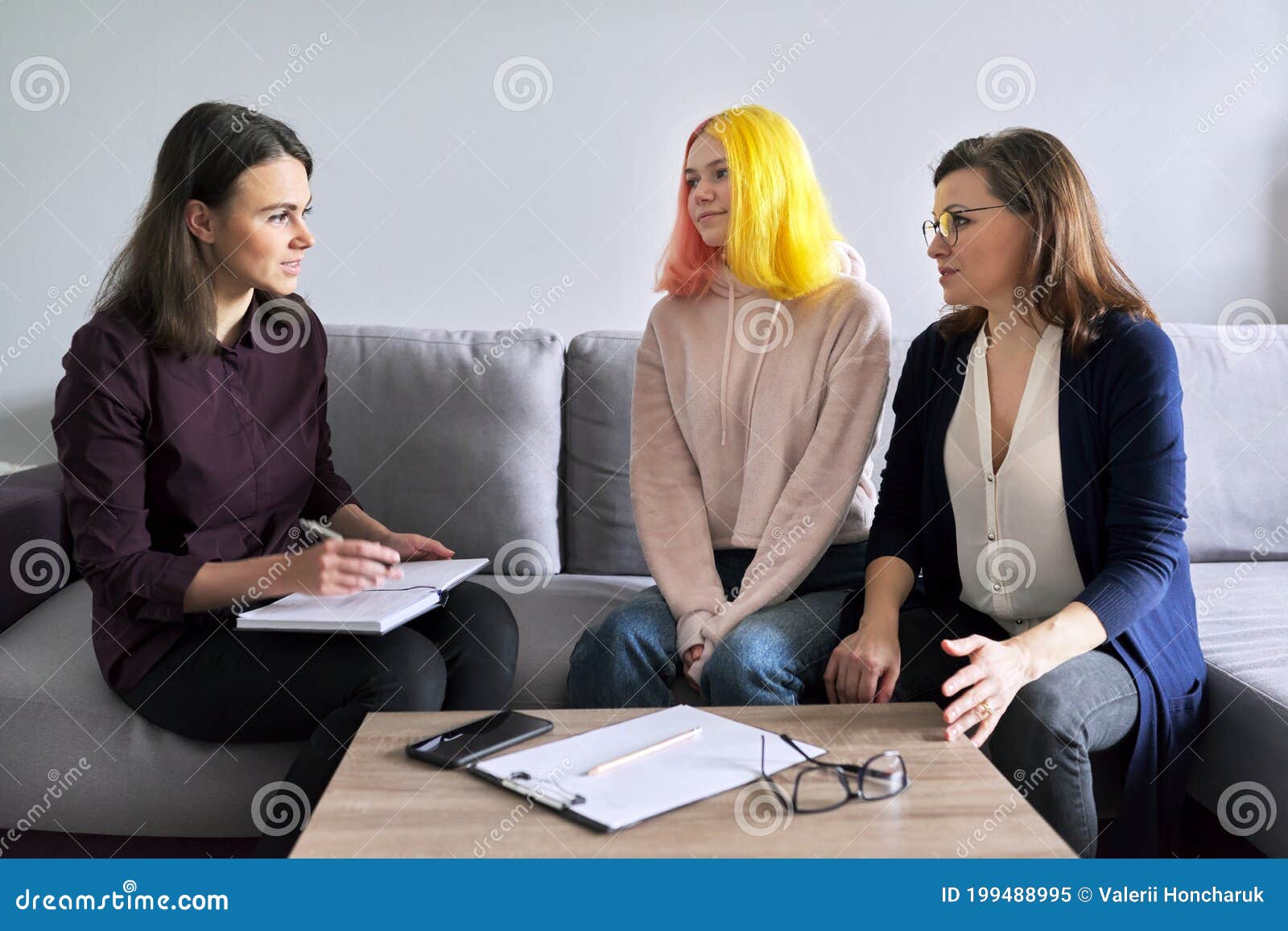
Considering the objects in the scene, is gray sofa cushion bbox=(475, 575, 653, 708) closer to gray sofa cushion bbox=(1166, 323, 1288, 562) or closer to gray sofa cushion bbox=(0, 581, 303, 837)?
gray sofa cushion bbox=(0, 581, 303, 837)

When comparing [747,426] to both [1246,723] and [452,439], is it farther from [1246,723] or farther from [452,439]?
[1246,723]

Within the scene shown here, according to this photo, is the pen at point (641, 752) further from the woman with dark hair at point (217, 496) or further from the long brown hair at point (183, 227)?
the long brown hair at point (183, 227)

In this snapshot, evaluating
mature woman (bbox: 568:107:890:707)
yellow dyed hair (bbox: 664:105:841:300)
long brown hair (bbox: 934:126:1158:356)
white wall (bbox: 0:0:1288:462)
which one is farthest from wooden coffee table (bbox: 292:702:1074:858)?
white wall (bbox: 0:0:1288:462)

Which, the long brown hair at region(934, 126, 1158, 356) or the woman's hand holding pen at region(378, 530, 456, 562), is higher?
the long brown hair at region(934, 126, 1158, 356)

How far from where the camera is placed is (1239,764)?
59.0 inches

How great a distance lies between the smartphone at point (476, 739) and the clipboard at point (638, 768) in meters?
0.03

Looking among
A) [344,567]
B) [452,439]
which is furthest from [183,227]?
[452,439]

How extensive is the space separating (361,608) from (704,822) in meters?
0.61

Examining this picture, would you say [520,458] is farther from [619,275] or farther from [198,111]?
[198,111]

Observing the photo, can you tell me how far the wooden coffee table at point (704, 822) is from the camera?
97 cm

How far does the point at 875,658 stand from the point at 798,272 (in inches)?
24.6

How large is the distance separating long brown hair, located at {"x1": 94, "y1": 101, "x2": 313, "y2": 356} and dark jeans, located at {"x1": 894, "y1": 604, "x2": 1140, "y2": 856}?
1.15m

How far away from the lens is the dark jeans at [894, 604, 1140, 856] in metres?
1.39

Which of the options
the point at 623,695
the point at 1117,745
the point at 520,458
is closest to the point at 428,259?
the point at 520,458
